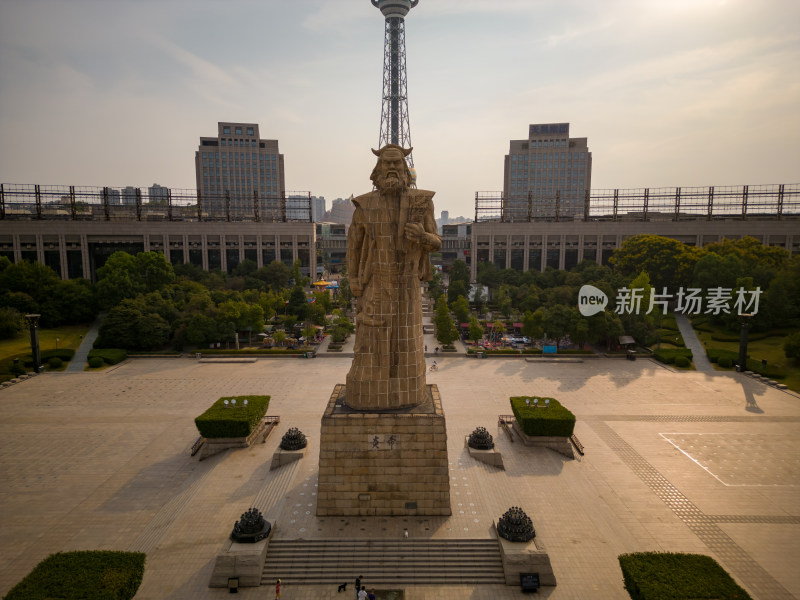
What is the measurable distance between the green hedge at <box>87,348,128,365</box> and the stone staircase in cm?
3017

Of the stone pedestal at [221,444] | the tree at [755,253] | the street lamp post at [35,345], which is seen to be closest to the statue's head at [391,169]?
the stone pedestal at [221,444]

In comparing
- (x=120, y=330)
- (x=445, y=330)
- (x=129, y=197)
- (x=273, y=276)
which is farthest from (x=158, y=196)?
(x=445, y=330)

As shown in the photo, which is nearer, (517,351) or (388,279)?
(388,279)

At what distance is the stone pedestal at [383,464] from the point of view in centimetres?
1797

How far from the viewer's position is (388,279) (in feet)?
59.8

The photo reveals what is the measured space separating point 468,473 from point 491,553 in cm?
534

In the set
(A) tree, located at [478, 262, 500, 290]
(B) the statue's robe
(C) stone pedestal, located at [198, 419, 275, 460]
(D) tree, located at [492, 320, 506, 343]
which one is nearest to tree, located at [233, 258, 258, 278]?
(A) tree, located at [478, 262, 500, 290]

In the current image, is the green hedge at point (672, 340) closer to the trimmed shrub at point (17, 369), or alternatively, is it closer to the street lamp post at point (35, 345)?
the street lamp post at point (35, 345)

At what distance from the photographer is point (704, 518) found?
19.2 meters

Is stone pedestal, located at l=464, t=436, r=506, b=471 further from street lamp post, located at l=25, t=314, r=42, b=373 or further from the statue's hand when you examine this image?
street lamp post, located at l=25, t=314, r=42, b=373

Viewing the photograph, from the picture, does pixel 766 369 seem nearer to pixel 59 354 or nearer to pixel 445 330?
pixel 445 330

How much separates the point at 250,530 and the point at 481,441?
11.2m

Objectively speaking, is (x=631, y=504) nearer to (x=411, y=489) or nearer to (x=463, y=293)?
(x=411, y=489)

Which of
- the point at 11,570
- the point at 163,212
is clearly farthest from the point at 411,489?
the point at 163,212
